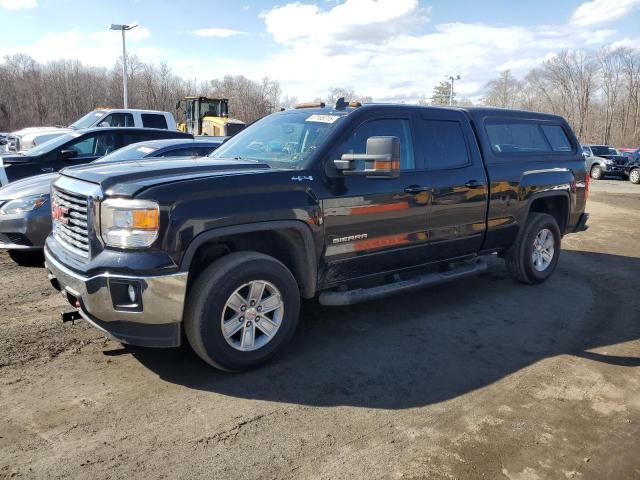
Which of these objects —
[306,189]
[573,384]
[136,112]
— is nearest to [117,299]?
[306,189]

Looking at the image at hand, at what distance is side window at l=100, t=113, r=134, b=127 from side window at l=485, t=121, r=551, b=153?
1152cm

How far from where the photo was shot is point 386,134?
4.61 m

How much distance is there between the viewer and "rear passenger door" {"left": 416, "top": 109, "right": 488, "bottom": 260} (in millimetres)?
4891

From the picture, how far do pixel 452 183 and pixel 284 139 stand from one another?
1.70 metres

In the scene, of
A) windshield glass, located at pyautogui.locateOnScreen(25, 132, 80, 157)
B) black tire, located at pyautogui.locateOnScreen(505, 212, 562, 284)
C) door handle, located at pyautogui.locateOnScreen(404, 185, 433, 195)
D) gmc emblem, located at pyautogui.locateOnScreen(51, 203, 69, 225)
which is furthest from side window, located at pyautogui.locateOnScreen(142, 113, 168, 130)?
door handle, located at pyautogui.locateOnScreen(404, 185, 433, 195)

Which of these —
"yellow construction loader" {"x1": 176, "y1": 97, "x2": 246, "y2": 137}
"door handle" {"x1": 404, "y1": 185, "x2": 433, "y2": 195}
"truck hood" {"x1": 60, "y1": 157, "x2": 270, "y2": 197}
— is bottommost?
"door handle" {"x1": 404, "y1": 185, "x2": 433, "y2": 195}

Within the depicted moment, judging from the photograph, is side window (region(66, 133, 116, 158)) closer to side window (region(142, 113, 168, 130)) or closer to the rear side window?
side window (region(142, 113, 168, 130))

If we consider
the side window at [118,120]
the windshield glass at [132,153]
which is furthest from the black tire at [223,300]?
the side window at [118,120]

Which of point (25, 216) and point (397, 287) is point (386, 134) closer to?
point (397, 287)

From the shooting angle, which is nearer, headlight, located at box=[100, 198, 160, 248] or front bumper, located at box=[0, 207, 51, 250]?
headlight, located at box=[100, 198, 160, 248]

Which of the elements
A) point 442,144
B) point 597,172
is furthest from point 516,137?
point 597,172

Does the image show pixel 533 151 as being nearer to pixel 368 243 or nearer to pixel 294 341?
pixel 368 243

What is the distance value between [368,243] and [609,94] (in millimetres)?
62616

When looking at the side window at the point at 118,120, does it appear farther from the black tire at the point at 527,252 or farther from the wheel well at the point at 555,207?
the black tire at the point at 527,252
